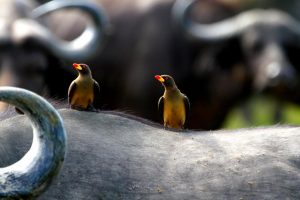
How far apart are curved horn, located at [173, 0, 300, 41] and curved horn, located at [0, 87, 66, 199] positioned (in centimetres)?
1044

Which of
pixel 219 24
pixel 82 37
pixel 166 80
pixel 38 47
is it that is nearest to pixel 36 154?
pixel 166 80

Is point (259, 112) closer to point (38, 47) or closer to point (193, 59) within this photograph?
point (193, 59)

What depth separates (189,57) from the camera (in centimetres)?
1445

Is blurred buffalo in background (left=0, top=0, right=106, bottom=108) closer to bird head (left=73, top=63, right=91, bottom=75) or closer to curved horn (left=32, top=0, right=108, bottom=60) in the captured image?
curved horn (left=32, top=0, right=108, bottom=60)

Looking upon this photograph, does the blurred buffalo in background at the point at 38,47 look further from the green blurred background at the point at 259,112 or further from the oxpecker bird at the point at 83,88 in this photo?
the oxpecker bird at the point at 83,88

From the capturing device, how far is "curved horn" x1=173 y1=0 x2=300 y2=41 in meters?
14.5

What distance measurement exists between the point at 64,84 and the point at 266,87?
3204mm

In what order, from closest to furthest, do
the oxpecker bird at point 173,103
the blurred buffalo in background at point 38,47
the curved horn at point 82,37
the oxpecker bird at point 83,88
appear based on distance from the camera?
the oxpecker bird at point 83,88
the oxpecker bird at point 173,103
the blurred buffalo in background at point 38,47
the curved horn at point 82,37

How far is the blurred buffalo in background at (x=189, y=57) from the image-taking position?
13.7 meters

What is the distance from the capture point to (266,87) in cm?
1362

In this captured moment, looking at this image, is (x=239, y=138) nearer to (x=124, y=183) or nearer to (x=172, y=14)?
(x=124, y=183)

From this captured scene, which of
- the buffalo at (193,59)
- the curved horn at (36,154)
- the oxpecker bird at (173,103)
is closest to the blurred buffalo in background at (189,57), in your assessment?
the buffalo at (193,59)

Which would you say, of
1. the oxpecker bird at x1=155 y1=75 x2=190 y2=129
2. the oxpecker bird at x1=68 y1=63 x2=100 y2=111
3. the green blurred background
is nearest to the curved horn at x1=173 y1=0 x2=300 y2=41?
the green blurred background

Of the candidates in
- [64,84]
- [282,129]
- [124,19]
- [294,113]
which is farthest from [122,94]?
[282,129]
